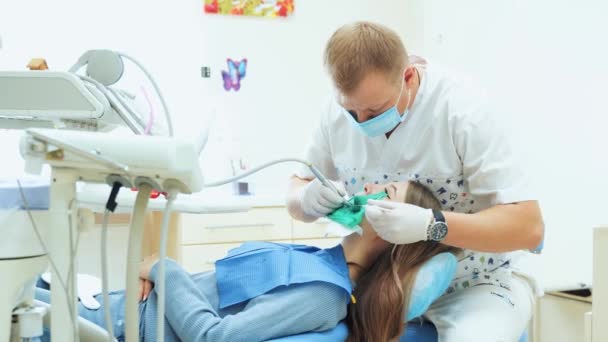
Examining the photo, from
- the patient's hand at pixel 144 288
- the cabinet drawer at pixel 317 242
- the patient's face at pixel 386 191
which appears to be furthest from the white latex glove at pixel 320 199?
the cabinet drawer at pixel 317 242

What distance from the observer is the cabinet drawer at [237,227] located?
2922mm

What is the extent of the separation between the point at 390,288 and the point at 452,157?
0.37 metres

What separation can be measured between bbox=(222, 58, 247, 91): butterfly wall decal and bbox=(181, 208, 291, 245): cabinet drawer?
837 mm

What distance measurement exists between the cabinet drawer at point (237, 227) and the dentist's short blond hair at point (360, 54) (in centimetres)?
159

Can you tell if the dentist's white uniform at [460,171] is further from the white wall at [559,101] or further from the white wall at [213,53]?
the white wall at [213,53]

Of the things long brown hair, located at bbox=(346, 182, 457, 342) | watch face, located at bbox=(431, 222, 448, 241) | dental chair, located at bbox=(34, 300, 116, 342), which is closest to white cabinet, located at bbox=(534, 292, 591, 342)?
long brown hair, located at bbox=(346, 182, 457, 342)

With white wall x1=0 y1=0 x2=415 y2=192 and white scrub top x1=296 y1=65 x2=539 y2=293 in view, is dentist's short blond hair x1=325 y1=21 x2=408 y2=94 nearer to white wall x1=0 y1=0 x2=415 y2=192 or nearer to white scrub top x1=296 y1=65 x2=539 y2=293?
white scrub top x1=296 y1=65 x2=539 y2=293

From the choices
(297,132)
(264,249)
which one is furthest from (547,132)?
(264,249)

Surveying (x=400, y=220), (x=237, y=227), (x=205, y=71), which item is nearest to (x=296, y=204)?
(x=400, y=220)

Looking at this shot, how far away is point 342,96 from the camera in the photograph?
149 cm

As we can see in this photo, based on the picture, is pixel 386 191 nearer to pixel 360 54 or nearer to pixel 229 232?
pixel 360 54

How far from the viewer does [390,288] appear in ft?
4.72

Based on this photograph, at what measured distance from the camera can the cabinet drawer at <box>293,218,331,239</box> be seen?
3070mm

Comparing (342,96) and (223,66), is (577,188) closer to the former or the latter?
(342,96)
